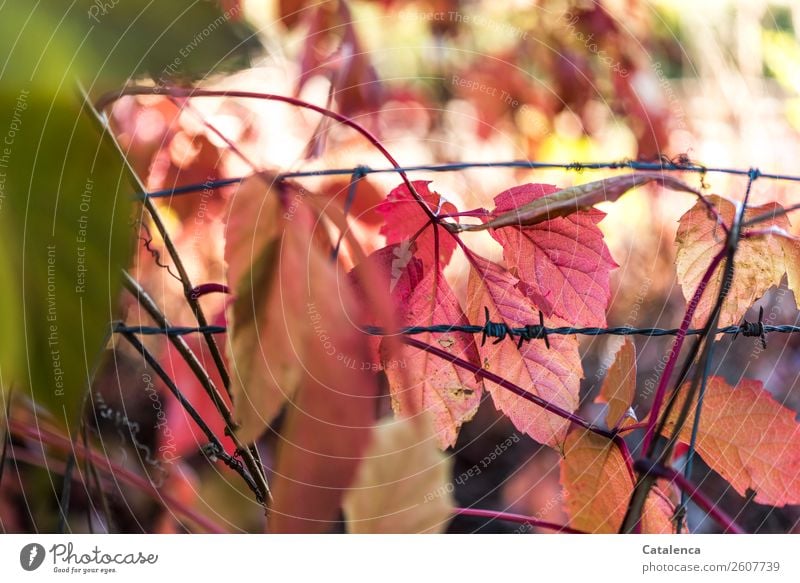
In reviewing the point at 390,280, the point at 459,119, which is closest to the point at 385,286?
the point at 390,280

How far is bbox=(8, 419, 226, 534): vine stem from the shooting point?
0.32m

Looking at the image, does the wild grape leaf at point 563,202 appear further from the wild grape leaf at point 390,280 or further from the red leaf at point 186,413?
the red leaf at point 186,413

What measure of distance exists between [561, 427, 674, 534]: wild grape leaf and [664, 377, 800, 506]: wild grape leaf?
37 millimetres

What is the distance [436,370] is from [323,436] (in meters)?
0.16

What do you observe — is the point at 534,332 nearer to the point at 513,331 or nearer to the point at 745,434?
the point at 513,331

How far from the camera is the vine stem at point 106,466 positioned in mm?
324

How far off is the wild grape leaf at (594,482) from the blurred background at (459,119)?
0.09 feet

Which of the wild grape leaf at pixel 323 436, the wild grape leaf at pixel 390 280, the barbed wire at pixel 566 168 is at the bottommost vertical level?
the wild grape leaf at pixel 323 436

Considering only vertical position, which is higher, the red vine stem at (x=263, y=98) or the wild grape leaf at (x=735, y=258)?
the red vine stem at (x=263, y=98)

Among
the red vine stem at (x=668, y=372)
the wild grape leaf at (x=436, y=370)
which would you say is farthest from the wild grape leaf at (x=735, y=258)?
the wild grape leaf at (x=436, y=370)
